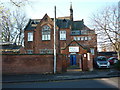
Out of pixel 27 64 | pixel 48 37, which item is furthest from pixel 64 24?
pixel 27 64

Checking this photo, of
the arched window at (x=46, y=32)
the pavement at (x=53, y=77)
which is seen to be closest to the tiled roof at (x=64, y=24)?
the arched window at (x=46, y=32)

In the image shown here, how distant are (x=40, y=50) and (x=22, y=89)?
23101 millimetres

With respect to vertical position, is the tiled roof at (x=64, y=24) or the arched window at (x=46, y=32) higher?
the tiled roof at (x=64, y=24)

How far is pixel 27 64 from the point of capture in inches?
628

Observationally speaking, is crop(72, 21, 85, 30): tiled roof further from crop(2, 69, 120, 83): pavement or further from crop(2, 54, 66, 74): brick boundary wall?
crop(2, 69, 120, 83): pavement

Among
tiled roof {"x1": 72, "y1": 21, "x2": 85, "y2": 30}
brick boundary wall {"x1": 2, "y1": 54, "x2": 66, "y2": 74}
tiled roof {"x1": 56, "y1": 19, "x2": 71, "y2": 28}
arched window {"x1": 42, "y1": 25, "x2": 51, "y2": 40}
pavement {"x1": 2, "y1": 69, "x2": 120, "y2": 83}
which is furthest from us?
tiled roof {"x1": 72, "y1": 21, "x2": 85, "y2": 30}

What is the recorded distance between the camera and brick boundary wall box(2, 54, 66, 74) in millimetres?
15827

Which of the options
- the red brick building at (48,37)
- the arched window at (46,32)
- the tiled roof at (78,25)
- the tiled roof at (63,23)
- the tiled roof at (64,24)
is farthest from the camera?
the tiled roof at (78,25)

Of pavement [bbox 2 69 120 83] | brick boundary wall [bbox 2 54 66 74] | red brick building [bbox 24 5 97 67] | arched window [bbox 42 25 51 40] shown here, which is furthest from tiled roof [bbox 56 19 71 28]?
pavement [bbox 2 69 120 83]

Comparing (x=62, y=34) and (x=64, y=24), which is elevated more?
(x=64, y=24)

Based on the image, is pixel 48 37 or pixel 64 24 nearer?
pixel 48 37

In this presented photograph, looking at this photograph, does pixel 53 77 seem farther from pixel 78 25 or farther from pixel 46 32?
pixel 78 25

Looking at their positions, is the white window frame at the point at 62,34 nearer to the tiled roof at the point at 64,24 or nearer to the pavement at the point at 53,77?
the tiled roof at the point at 64,24

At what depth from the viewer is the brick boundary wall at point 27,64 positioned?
1583 cm
